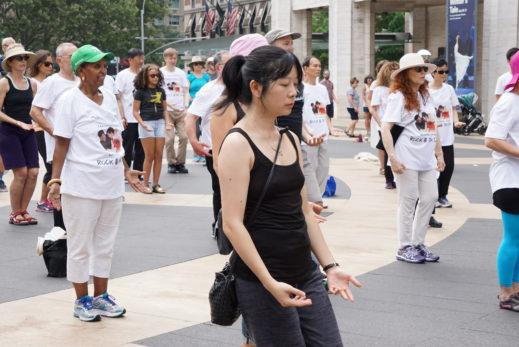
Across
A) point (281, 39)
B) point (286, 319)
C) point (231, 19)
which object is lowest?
point (286, 319)

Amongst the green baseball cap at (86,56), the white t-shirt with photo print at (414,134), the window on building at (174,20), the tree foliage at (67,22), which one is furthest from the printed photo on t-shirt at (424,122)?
the window on building at (174,20)

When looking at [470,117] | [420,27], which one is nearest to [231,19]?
[420,27]

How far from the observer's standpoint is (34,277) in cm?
695

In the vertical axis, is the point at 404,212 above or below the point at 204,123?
below

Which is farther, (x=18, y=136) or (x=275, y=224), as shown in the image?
(x=18, y=136)

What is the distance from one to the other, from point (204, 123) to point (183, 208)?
368 centimetres

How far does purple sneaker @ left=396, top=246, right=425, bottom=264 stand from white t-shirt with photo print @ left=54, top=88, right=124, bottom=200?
2869mm

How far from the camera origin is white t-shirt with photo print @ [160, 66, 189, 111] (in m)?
14.3

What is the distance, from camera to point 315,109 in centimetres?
935

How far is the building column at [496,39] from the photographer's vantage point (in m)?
24.4

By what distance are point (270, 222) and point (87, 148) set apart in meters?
2.55

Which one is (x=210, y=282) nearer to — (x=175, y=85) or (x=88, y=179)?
(x=88, y=179)

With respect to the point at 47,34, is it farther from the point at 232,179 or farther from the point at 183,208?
the point at 232,179

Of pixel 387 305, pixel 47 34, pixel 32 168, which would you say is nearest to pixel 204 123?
pixel 387 305
